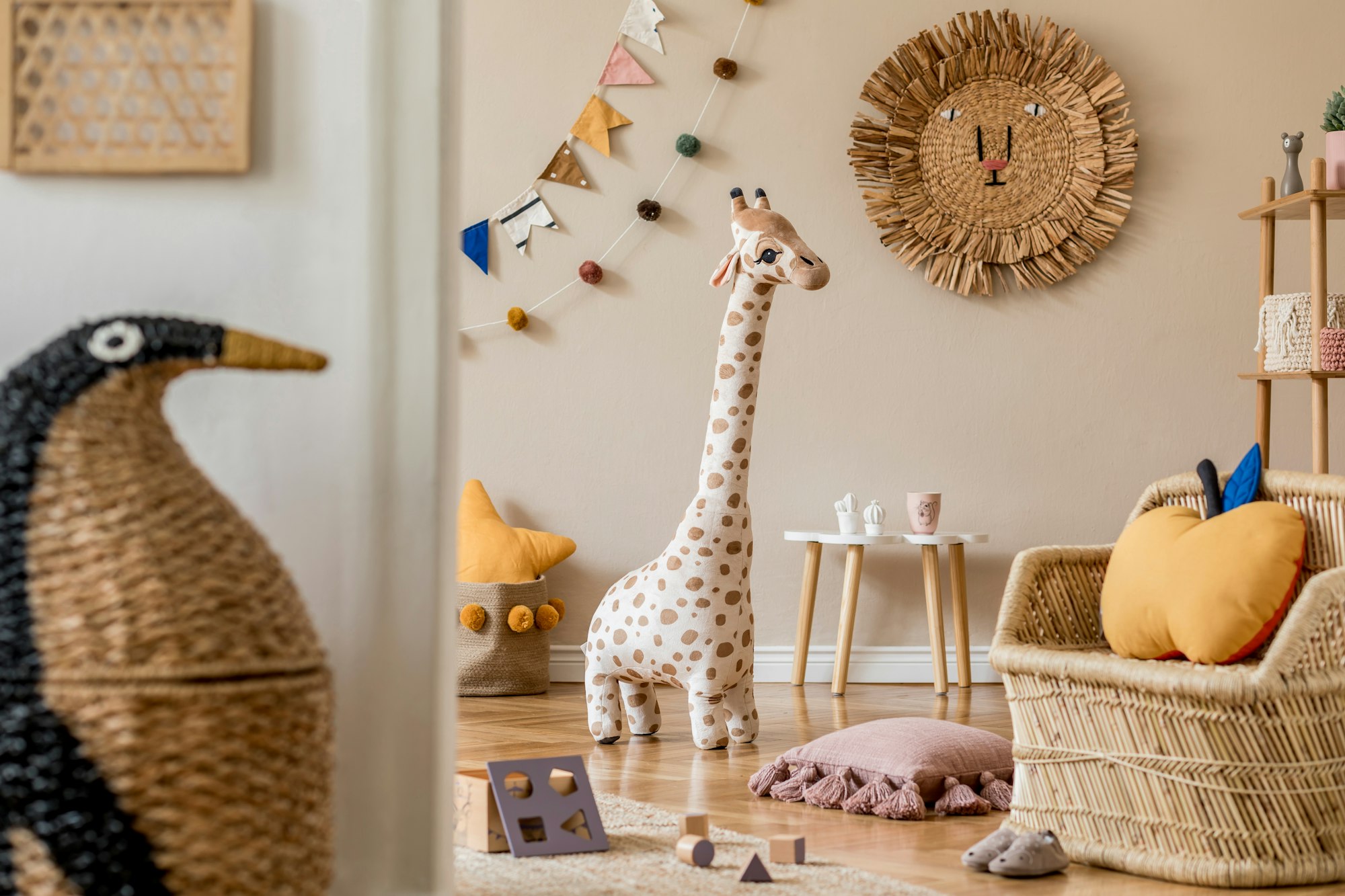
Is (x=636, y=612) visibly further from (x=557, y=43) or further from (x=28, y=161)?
(x=557, y=43)

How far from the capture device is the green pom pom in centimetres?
351

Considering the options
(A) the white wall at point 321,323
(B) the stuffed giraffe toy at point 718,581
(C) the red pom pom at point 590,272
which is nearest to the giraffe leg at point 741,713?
(B) the stuffed giraffe toy at point 718,581

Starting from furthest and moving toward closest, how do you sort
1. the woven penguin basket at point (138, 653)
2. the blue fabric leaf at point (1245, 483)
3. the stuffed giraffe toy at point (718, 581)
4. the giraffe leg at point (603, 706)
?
the giraffe leg at point (603, 706) < the stuffed giraffe toy at point (718, 581) < the blue fabric leaf at point (1245, 483) < the woven penguin basket at point (138, 653)

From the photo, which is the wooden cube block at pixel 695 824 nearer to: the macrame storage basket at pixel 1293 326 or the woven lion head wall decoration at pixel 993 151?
the macrame storage basket at pixel 1293 326

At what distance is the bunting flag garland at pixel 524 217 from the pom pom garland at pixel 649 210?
0.25 metres

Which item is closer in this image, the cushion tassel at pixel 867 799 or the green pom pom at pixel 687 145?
the cushion tassel at pixel 867 799

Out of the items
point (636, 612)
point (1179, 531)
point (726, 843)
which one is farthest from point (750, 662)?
point (1179, 531)

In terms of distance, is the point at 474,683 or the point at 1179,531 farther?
the point at 474,683

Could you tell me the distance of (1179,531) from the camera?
179cm

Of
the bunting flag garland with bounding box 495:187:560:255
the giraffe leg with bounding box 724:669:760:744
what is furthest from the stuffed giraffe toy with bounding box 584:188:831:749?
the bunting flag garland with bounding box 495:187:560:255

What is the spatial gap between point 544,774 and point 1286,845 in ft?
3.02

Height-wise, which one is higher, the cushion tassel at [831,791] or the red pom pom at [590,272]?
the red pom pom at [590,272]

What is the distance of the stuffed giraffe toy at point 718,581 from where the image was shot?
2393 mm

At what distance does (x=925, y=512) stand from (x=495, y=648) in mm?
1158
